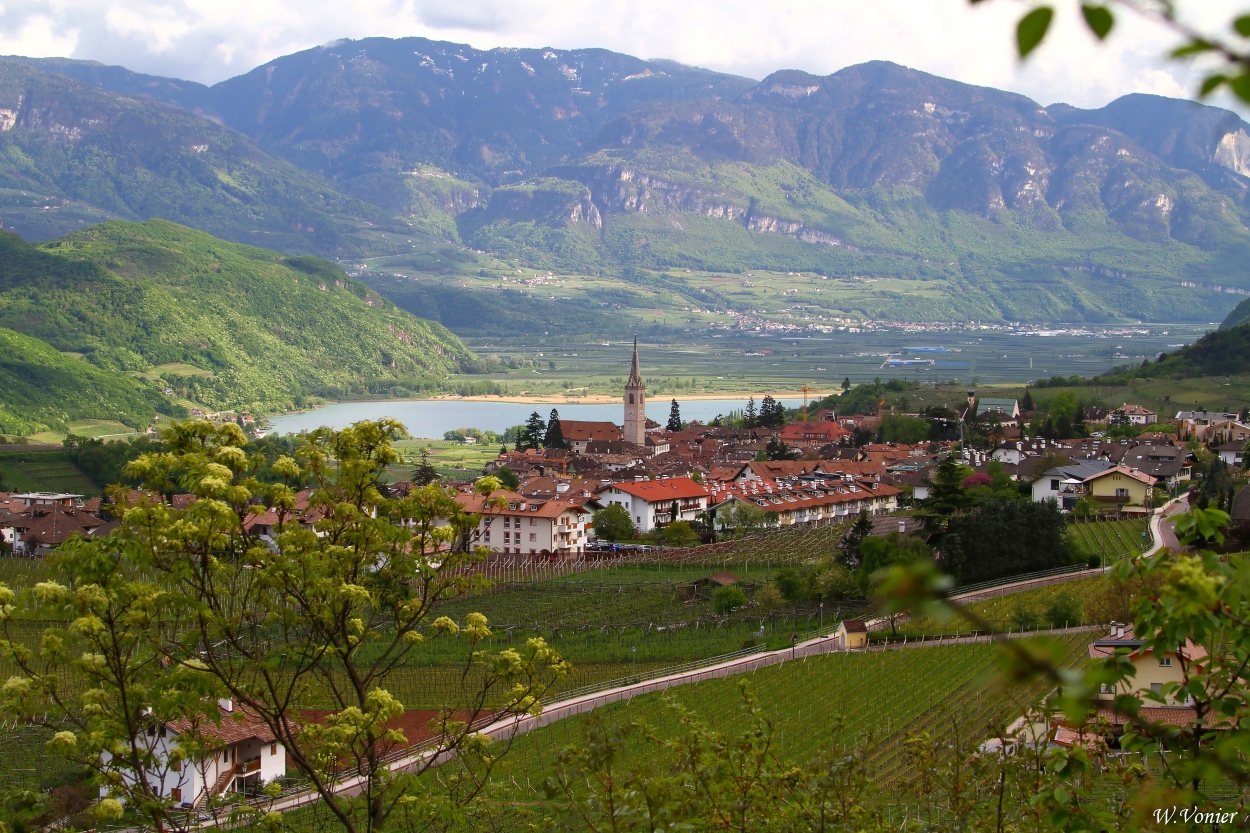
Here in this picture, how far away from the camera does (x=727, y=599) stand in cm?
2658

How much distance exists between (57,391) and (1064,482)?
57081mm

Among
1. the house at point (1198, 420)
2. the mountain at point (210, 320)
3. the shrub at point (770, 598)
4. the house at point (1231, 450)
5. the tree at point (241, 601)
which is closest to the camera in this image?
the tree at point (241, 601)

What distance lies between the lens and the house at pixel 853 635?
71.8 ft

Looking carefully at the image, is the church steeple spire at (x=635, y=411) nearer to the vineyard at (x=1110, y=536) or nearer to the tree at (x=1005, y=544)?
the vineyard at (x=1110, y=536)

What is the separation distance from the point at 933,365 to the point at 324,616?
122205 mm

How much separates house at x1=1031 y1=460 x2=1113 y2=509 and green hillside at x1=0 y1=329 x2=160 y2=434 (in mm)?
48168

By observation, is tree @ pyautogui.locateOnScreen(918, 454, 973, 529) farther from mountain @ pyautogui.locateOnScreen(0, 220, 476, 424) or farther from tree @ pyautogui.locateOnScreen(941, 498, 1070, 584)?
mountain @ pyautogui.locateOnScreen(0, 220, 476, 424)

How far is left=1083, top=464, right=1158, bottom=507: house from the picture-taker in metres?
32.8

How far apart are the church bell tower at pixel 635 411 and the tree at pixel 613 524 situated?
20.9 metres

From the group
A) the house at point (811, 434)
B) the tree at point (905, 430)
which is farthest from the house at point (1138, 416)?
the house at point (811, 434)

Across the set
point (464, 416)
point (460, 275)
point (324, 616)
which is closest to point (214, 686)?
point (324, 616)

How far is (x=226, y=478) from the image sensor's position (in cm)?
490

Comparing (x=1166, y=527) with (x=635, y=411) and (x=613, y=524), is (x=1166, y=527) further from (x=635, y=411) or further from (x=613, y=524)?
(x=635, y=411)

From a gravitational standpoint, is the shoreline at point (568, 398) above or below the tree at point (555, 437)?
below
